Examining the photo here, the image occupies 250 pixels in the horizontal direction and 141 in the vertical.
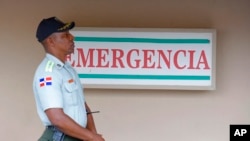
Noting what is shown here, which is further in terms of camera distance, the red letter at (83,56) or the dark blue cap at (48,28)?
the red letter at (83,56)

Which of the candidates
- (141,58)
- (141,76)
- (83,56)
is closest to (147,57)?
(141,58)

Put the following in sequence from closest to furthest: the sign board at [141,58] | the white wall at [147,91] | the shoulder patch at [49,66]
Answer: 1. the shoulder patch at [49,66]
2. the sign board at [141,58]
3. the white wall at [147,91]

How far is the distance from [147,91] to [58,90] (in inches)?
77.1

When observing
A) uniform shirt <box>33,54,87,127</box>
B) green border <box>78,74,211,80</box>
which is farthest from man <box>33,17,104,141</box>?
green border <box>78,74,211,80</box>

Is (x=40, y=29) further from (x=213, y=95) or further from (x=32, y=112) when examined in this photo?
(x=213, y=95)

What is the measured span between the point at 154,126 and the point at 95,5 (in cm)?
137

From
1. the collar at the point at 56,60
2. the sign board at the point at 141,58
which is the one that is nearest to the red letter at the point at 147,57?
the sign board at the point at 141,58

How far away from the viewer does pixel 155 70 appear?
512 cm

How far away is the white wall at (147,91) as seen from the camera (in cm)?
519

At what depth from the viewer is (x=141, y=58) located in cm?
512

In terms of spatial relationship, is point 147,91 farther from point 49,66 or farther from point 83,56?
point 49,66

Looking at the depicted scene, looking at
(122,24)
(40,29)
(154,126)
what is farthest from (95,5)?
(40,29)

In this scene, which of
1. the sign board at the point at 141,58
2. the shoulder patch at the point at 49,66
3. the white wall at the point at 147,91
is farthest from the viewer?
the white wall at the point at 147,91

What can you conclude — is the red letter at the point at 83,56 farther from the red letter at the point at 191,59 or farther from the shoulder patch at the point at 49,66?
the shoulder patch at the point at 49,66
